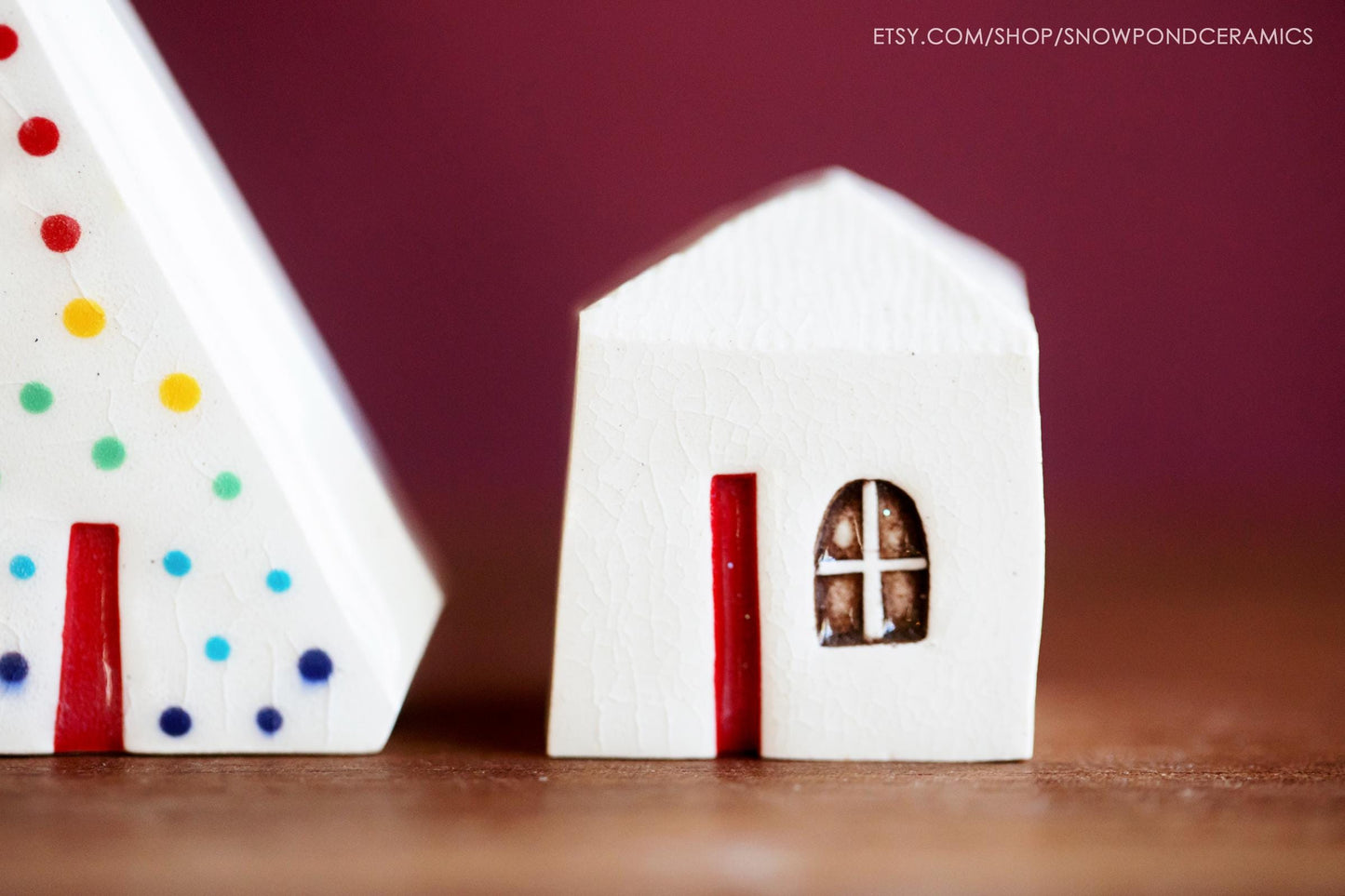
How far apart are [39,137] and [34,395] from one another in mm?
116

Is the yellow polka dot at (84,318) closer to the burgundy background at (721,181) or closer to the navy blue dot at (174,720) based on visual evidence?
the navy blue dot at (174,720)

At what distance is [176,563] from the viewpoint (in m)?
0.59

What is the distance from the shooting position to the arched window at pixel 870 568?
1.95ft

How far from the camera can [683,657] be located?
1.95ft

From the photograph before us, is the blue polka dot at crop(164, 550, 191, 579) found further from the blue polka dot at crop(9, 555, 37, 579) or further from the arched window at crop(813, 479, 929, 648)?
the arched window at crop(813, 479, 929, 648)

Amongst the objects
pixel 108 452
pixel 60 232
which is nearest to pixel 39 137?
pixel 60 232

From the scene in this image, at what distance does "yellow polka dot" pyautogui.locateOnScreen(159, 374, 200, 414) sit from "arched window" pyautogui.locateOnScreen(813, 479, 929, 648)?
0.30 metres

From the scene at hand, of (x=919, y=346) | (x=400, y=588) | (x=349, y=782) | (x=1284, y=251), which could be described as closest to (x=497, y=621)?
(x=400, y=588)

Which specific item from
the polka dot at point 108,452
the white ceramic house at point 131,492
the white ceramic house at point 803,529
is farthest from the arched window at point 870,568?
the polka dot at point 108,452

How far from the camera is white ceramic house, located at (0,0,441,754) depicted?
576 mm

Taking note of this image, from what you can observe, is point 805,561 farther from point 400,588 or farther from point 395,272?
point 395,272

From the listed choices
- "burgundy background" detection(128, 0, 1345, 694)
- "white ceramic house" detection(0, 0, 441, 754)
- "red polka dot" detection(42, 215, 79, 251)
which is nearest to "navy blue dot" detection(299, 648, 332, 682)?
"white ceramic house" detection(0, 0, 441, 754)

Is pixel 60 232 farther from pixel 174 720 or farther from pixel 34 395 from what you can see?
pixel 174 720

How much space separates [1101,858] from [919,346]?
23cm
